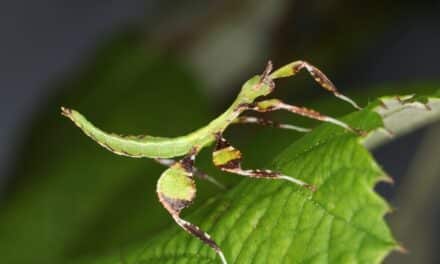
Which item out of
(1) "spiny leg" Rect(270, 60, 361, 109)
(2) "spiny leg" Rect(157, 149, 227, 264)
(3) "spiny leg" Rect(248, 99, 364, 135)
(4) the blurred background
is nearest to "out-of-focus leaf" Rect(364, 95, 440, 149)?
(3) "spiny leg" Rect(248, 99, 364, 135)

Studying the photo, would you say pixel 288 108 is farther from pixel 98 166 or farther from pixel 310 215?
pixel 98 166

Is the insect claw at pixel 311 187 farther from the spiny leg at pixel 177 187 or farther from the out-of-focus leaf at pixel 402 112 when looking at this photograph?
the spiny leg at pixel 177 187

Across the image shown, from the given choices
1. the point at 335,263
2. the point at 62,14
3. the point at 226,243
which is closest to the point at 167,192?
the point at 226,243

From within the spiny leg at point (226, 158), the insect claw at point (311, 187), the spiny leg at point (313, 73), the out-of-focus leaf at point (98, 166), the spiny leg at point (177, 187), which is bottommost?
the out-of-focus leaf at point (98, 166)

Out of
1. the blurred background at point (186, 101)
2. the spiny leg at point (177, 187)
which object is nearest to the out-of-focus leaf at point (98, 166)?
the blurred background at point (186, 101)

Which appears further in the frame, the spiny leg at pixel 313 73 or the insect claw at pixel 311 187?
the spiny leg at pixel 313 73

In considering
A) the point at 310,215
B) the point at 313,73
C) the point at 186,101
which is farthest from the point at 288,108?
the point at 186,101

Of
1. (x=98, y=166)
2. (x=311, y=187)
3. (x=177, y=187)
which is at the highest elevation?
(x=311, y=187)
